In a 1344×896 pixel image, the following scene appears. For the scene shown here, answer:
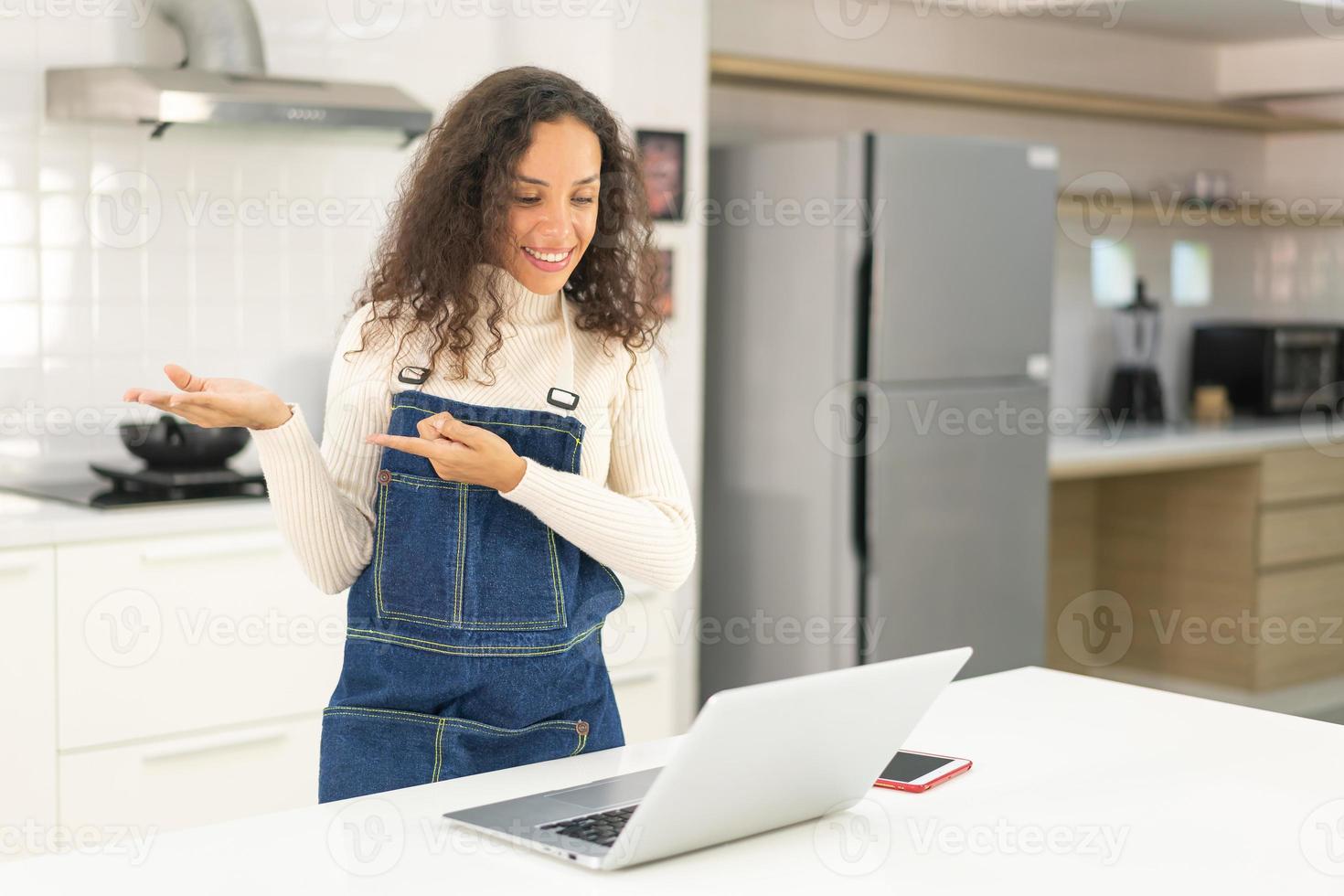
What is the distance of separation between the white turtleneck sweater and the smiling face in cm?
6

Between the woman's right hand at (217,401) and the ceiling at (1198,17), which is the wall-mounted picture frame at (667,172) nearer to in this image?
the ceiling at (1198,17)

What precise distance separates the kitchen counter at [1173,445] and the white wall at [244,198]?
3.85ft

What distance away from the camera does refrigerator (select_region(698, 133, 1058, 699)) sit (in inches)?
143

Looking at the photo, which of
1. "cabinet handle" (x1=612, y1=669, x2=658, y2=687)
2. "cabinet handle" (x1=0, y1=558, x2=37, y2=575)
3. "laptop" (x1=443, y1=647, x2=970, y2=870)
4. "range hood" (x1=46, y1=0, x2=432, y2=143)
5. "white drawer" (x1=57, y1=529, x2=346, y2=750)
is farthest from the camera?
"cabinet handle" (x1=612, y1=669, x2=658, y2=687)

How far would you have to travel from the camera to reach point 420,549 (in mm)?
1589

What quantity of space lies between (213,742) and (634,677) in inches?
38.2

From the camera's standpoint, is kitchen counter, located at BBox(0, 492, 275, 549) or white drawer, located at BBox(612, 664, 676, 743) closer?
kitchen counter, located at BBox(0, 492, 275, 549)

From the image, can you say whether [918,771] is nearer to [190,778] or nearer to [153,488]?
[190,778]

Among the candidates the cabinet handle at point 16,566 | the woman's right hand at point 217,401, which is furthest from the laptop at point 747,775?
the cabinet handle at point 16,566

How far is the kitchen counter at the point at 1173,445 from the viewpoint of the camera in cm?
419

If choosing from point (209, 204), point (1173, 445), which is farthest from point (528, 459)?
point (1173, 445)

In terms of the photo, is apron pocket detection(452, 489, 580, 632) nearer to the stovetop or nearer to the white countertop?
the white countertop

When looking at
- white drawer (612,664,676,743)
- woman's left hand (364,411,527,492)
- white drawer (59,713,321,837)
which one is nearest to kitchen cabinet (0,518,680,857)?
white drawer (59,713,321,837)

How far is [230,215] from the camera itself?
133 inches
